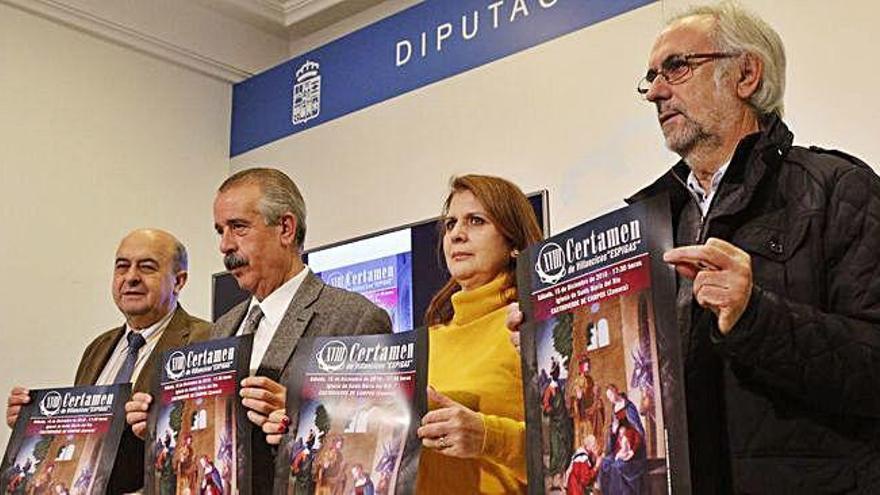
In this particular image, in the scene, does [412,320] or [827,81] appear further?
[412,320]

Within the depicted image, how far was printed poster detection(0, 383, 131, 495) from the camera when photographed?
7.09 feet

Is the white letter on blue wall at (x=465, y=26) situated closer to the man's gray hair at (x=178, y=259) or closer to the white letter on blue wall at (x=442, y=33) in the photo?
the white letter on blue wall at (x=442, y=33)

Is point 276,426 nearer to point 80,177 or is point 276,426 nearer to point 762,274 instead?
point 762,274

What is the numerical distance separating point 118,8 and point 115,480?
314 cm

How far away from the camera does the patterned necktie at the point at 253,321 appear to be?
2355mm

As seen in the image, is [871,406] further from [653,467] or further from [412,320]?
[412,320]

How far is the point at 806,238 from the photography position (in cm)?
137

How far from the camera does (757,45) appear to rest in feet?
5.15

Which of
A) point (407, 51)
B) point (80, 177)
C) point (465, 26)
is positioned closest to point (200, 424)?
point (465, 26)

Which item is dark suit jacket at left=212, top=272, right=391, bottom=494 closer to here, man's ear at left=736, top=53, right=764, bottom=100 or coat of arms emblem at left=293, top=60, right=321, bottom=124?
man's ear at left=736, top=53, right=764, bottom=100

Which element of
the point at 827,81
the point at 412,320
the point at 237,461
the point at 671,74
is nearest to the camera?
the point at 671,74

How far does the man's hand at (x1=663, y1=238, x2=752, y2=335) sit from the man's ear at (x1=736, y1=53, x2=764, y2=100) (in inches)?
14.8

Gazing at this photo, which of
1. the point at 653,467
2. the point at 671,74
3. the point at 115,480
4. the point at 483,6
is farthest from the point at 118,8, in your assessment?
the point at 653,467

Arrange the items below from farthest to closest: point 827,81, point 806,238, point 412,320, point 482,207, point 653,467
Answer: point 412,320
point 827,81
point 482,207
point 806,238
point 653,467
